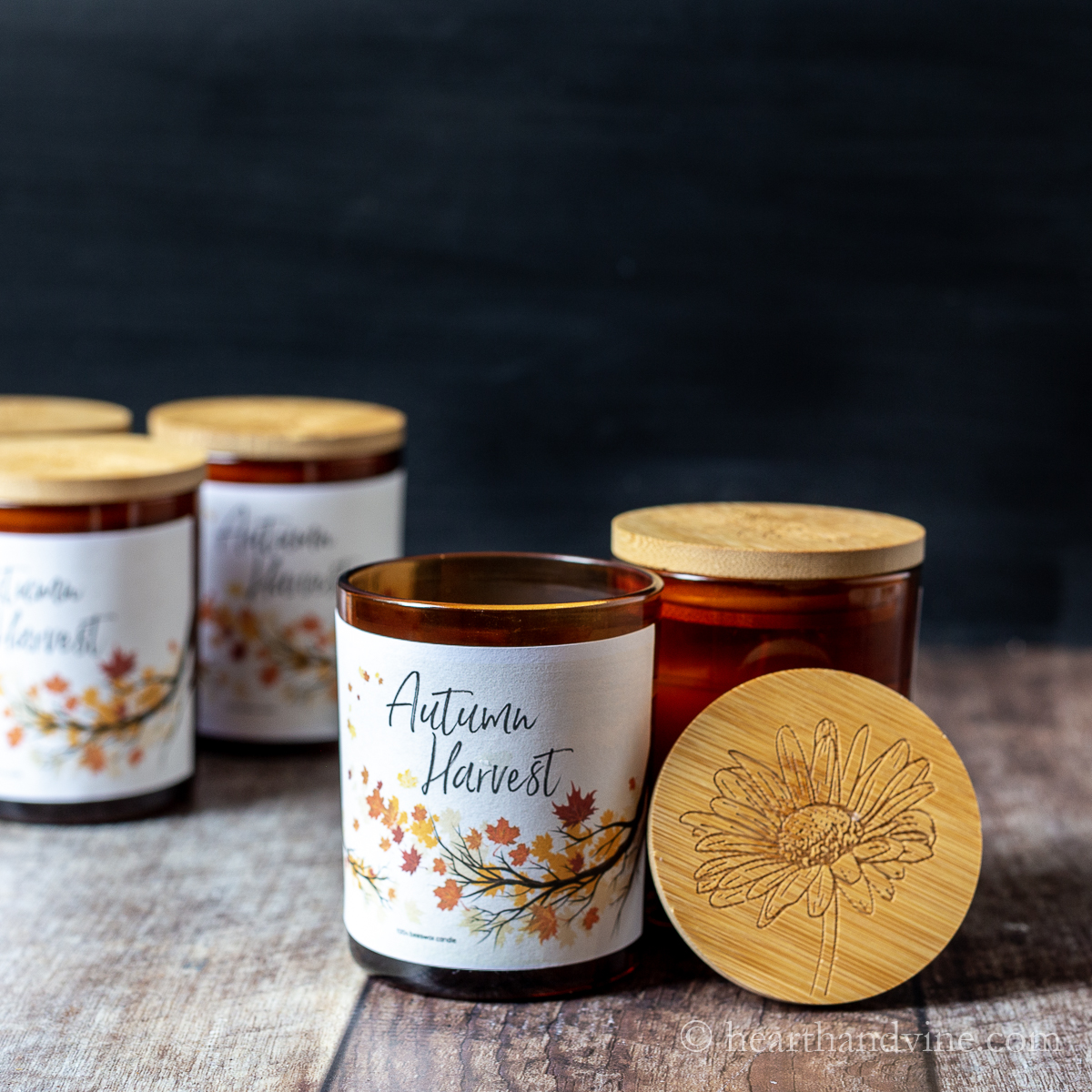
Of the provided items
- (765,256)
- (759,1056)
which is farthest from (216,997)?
(765,256)

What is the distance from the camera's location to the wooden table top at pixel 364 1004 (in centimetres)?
41

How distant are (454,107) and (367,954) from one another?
653 millimetres

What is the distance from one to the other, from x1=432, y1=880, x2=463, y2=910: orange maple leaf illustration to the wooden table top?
4 cm

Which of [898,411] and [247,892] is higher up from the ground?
[898,411]

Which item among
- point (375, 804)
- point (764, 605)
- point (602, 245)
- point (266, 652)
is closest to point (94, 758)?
point (266, 652)

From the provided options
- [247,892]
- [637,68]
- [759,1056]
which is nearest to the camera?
[759,1056]

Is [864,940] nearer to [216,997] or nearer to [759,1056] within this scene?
[759,1056]

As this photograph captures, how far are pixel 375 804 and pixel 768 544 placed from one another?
17 cm

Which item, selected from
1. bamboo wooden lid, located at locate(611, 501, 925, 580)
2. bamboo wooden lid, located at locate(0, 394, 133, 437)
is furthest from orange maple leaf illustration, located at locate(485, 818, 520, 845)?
bamboo wooden lid, located at locate(0, 394, 133, 437)

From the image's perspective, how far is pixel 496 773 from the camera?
0.43m

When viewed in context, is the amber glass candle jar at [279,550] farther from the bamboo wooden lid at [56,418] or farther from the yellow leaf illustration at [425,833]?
the yellow leaf illustration at [425,833]

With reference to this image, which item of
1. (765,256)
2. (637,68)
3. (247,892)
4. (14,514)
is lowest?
(247,892)

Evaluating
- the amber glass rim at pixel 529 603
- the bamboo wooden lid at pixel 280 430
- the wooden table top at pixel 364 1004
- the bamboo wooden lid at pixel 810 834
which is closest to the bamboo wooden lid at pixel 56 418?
the bamboo wooden lid at pixel 280 430

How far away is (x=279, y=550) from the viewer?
0.71 metres
